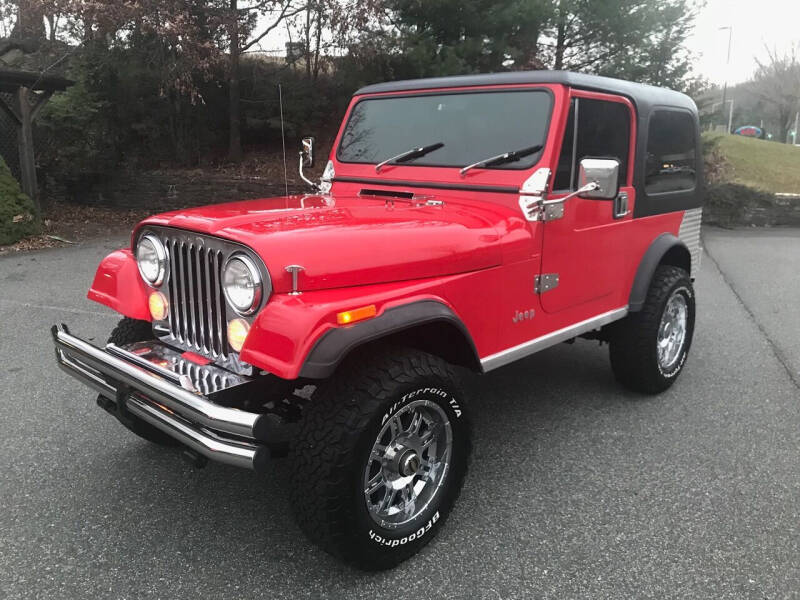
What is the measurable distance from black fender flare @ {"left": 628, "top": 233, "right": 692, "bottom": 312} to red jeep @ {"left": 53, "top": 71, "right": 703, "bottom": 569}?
13mm

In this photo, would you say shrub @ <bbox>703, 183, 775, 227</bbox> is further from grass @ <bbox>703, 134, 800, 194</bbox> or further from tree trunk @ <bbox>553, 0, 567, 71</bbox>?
tree trunk @ <bbox>553, 0, 567, 71</bbox>

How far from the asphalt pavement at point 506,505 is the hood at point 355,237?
3.78ft

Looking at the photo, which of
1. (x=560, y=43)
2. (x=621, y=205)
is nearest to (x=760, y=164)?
(x=560, y=43)

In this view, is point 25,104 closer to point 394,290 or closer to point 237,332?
point 237,332

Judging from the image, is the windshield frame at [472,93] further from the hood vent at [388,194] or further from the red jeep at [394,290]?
the hood vent at [388,194]

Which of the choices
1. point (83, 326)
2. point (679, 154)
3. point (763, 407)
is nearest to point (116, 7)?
point (83, 326)

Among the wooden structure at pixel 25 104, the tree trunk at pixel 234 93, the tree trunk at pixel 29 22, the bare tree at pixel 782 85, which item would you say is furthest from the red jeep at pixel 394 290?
the bare tree at pixel 782 85

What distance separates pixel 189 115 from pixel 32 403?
1170 cm

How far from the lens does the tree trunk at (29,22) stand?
1110cm

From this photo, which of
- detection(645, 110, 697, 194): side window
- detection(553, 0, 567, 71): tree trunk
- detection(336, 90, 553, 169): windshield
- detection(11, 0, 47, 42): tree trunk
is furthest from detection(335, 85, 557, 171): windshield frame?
detection(553, 0, 567, 71): tree trunk

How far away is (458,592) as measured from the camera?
2.40m

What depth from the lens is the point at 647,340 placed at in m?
3.91

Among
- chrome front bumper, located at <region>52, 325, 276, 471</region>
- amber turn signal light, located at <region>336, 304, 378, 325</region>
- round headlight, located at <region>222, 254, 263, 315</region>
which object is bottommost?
chrome front bumper, located at <region>52, 325, 276, 471</region>

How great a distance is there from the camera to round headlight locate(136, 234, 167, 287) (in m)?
2.73
